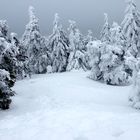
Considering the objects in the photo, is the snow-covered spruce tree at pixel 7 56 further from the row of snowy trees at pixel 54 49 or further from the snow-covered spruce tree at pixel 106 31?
the snow-covered spruce tree at pixel 106 31

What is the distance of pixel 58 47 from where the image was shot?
48.3 metres

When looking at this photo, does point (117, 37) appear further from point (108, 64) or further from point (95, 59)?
point (108, 64)

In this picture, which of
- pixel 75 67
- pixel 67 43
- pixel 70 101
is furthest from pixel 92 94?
pixel 67 43

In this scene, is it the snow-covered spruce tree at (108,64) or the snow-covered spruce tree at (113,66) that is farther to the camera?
the snow-covered spruce tree at (108,64)

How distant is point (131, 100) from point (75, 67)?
29.9 metres

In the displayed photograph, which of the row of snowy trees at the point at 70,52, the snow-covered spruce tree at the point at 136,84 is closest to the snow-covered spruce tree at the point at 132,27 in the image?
the row of snowy trees at the point at 70,52

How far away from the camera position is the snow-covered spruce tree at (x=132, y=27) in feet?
134

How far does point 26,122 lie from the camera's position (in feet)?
47.4

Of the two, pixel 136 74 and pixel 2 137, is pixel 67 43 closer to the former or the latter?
pixel 136 74

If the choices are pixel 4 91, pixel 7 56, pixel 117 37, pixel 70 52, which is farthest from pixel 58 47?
pixel 4 91

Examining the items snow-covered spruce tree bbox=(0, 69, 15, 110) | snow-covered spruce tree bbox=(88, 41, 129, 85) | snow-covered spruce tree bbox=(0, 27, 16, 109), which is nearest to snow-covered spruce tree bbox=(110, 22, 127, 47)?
snow-covered spruce tree bbox=(88, 41, 129, 85)

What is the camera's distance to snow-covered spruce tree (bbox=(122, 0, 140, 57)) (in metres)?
40.7

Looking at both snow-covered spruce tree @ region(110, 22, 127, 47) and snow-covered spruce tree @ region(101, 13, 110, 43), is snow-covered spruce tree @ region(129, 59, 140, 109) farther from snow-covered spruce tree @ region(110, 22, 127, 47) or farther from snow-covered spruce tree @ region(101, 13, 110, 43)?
snow-covered spruce tree @ region(101, 13, 110, 43)

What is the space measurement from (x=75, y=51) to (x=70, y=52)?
1.01 m
